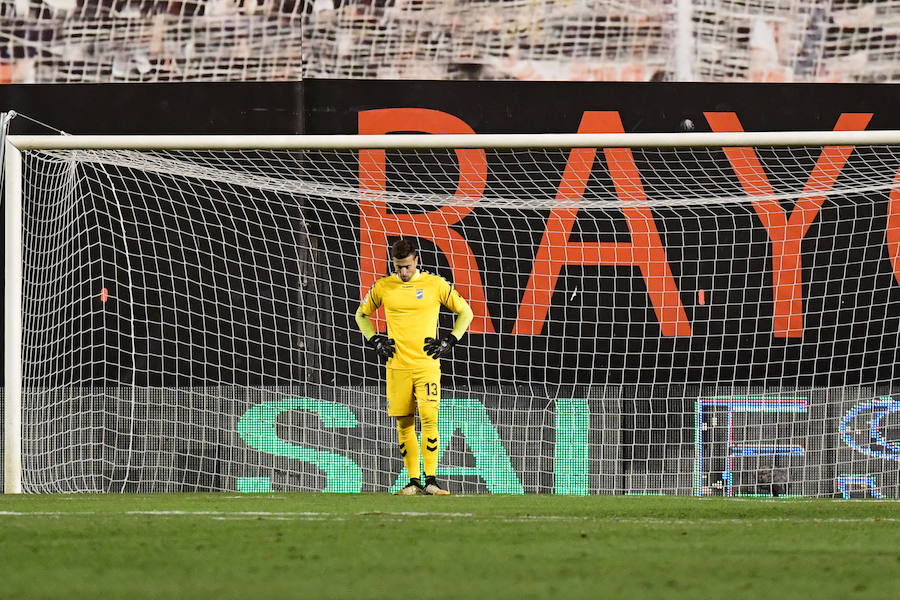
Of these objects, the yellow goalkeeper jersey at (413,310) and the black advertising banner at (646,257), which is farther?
the black advertising banner at (646,257)

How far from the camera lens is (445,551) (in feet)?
12.8

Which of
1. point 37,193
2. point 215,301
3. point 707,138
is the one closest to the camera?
point 707,138

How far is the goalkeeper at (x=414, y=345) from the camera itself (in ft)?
23.9

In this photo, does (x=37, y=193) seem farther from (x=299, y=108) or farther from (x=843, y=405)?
(x=843, y=405)

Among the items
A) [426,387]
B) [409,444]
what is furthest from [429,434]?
[426,387]

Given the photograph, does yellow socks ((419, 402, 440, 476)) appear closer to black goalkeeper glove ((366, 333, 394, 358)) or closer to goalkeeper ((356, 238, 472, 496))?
goalkeeper ((356, 238, 472, 496))

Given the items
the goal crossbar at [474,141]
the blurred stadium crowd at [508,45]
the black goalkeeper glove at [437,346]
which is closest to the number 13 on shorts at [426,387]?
the black goalkeeper glove at [437,346]

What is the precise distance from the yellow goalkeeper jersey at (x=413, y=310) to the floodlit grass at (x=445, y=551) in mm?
1337

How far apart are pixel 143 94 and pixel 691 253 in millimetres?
4255

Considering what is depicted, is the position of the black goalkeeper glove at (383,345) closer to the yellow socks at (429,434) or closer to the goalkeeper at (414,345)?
the goalkeeper at (414,345)

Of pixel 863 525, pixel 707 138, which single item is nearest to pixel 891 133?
pixel 707 138

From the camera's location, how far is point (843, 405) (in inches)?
386

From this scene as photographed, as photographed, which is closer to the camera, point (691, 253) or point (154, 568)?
point (154, 568)

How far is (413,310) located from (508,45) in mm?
3762
